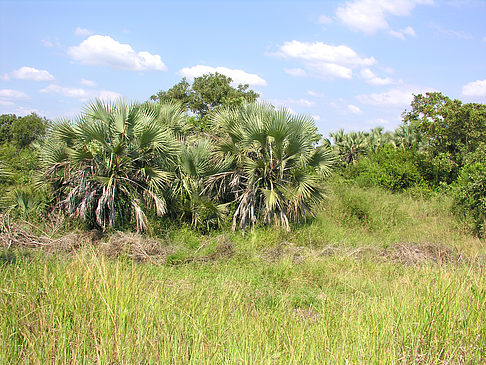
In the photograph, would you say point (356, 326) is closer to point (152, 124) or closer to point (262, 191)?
point (262, 191)

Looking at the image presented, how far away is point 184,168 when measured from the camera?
10977mm

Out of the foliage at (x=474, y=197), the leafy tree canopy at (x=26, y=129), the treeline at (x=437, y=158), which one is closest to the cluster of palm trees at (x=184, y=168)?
the foliage at (x=474, y=197)

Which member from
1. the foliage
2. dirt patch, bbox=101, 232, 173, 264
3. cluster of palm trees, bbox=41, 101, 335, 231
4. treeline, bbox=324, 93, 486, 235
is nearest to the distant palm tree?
Answer: treeline, bbox=324, 93, 486, 235

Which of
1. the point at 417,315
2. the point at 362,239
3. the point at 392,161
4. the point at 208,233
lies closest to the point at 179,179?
the point at 208,233

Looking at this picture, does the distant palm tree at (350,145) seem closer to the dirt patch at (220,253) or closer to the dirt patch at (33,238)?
the dirt patch at (220,253)

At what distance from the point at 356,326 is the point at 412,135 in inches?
999

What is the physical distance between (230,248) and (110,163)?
3.59 metres

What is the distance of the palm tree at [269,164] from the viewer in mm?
10688

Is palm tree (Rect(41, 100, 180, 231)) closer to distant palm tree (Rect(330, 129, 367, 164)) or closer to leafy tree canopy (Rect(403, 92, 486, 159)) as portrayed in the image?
leafy tree canopy (Rect(403, 92, 486, 159))

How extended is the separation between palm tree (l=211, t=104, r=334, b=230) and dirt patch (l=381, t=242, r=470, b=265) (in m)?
2.67

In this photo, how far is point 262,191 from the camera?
34.9ft

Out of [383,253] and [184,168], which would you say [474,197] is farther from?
[184,168]

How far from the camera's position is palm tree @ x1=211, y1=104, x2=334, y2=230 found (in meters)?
10.7

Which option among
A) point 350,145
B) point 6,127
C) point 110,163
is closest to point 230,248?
point 110,163
